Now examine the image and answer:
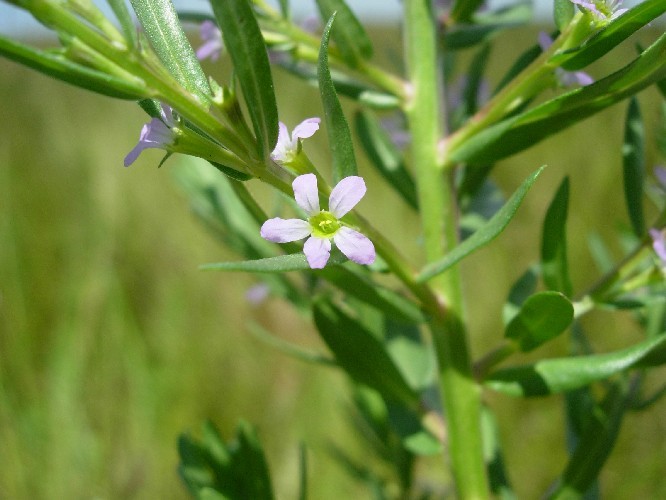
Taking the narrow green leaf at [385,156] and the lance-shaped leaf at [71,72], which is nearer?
the lance-shaped leaf at [71,72]

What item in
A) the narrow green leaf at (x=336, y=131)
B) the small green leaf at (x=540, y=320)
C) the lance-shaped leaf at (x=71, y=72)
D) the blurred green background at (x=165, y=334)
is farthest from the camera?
the blurred green background at (x=165, y=334)

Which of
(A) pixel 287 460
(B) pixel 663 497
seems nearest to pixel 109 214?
(A) pixel 287 460

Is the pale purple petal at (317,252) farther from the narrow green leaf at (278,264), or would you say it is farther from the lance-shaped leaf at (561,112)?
the lance-shaped leaf at (561,112)

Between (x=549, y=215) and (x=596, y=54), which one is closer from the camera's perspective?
(x=596, y=54)

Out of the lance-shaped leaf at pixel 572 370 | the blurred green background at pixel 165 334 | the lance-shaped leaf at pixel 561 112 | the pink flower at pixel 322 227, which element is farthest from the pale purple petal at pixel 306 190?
the blurred green background at pixel 165 334

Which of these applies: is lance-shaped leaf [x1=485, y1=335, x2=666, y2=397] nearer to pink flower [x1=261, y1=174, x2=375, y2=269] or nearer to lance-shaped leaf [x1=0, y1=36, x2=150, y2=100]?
pink flower [x1=261, y1=174, x2=375, y2=269]

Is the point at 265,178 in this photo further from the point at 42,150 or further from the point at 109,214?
the point at 42,150
